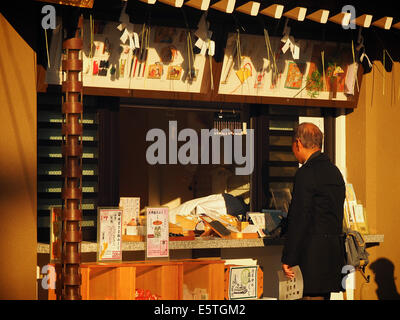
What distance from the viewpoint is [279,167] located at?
31.6 feet

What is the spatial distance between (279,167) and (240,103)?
3.19 ft

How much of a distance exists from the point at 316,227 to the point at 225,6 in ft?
8.56

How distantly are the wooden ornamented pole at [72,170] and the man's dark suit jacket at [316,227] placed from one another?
6.61 ft

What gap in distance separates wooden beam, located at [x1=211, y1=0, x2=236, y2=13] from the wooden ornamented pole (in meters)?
1.57

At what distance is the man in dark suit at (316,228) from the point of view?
693 cm

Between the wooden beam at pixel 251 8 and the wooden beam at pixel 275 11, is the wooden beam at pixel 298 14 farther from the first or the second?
the wooden beam at pixel 251 8

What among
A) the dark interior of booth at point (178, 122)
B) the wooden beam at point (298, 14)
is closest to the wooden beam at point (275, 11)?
the wooden beam at point (298, 14)

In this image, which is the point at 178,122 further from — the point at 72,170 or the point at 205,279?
the point at 72,170

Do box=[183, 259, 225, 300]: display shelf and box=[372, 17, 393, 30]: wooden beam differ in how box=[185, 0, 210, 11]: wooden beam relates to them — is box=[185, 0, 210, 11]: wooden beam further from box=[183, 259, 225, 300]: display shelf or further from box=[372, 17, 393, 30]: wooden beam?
box=[183, 259, 225, 300]: display shelf

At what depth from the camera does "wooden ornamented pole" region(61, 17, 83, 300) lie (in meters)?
7.24

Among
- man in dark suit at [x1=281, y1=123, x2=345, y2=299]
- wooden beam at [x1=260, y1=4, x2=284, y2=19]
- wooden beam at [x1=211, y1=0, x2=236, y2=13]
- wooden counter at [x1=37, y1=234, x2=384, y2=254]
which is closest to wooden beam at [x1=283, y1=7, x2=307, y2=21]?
wooden beam at [x1=260, y1=4, x2=284, y2=19]

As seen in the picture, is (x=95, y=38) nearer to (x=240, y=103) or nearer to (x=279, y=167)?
(x=240, y=103)

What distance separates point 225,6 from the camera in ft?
26.3
